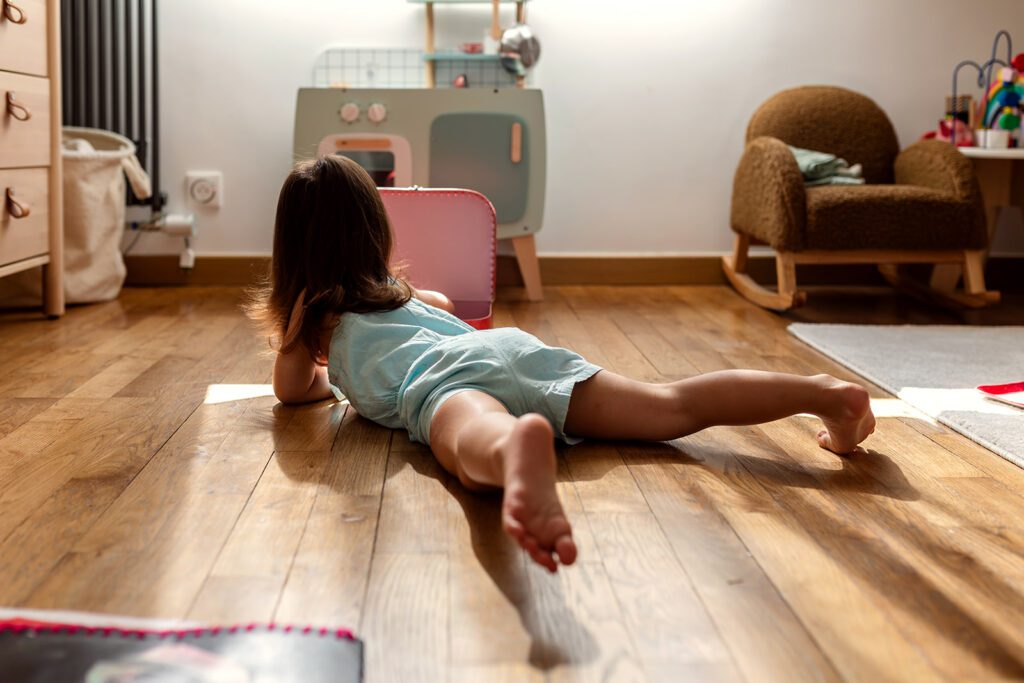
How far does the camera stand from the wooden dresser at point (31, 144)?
2.29m

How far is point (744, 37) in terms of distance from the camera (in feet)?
10.7

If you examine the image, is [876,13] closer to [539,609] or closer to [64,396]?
[64,396]

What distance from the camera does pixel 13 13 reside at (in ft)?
7.46

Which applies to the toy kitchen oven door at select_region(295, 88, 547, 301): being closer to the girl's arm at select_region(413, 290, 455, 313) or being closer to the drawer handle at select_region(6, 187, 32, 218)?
the drawer handle at select_region(6, 187, 32, 218)

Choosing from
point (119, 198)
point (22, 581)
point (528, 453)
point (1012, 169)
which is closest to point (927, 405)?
point (528, 453)

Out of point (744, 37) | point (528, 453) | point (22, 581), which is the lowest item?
point (22, 581)

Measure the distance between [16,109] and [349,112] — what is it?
0.85 m

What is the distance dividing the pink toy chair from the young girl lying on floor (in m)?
0.53

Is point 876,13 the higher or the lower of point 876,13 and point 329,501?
the higher

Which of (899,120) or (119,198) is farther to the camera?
(899,120)

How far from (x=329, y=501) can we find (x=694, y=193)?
2.28m

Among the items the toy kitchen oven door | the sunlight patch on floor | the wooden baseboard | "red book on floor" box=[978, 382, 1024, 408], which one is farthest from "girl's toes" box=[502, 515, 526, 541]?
the wooden baseboard

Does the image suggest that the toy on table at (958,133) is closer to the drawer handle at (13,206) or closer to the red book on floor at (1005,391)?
the red book on floor at (1005,391)

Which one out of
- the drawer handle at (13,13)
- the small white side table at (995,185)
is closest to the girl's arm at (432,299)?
the drawer handle at (13,13)
